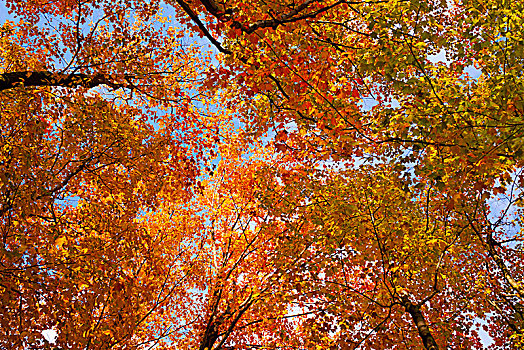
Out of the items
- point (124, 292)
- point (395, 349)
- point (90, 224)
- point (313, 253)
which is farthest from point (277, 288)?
point (90, 224)

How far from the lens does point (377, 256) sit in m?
9.00

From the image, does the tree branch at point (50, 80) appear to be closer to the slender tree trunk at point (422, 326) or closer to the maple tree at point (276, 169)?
the maple tree at point (276, 169)

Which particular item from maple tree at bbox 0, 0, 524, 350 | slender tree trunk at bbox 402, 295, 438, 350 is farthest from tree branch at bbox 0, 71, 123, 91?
slender tree trunk at bbox 402, 295, 438, 350

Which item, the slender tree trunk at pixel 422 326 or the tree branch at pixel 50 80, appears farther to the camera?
the slender tree trunk at pixel 422 326

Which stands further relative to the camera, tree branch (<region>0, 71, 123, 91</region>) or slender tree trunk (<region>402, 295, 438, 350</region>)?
slender tree trunk (<region>402, 295, 438, 350</region>)

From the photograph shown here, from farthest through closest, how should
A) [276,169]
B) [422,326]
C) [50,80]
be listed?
1. [276,169]
2. [422,326]
3. [50,80]

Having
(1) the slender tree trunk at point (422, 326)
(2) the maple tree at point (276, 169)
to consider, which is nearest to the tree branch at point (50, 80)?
(2) the maple tree at point (276, 169)

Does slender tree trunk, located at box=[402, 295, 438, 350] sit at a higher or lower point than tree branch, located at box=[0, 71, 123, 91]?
lower

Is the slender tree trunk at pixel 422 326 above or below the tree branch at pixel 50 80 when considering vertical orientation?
below

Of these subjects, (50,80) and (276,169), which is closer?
(50,80)

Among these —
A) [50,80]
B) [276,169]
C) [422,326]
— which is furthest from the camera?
[276,169]

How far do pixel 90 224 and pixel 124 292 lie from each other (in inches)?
85.1

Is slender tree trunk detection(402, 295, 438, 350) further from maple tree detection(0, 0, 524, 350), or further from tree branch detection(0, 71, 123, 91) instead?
tree branch detection(0, 71, 123, 91)

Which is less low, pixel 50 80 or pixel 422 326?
pixel 50 80
